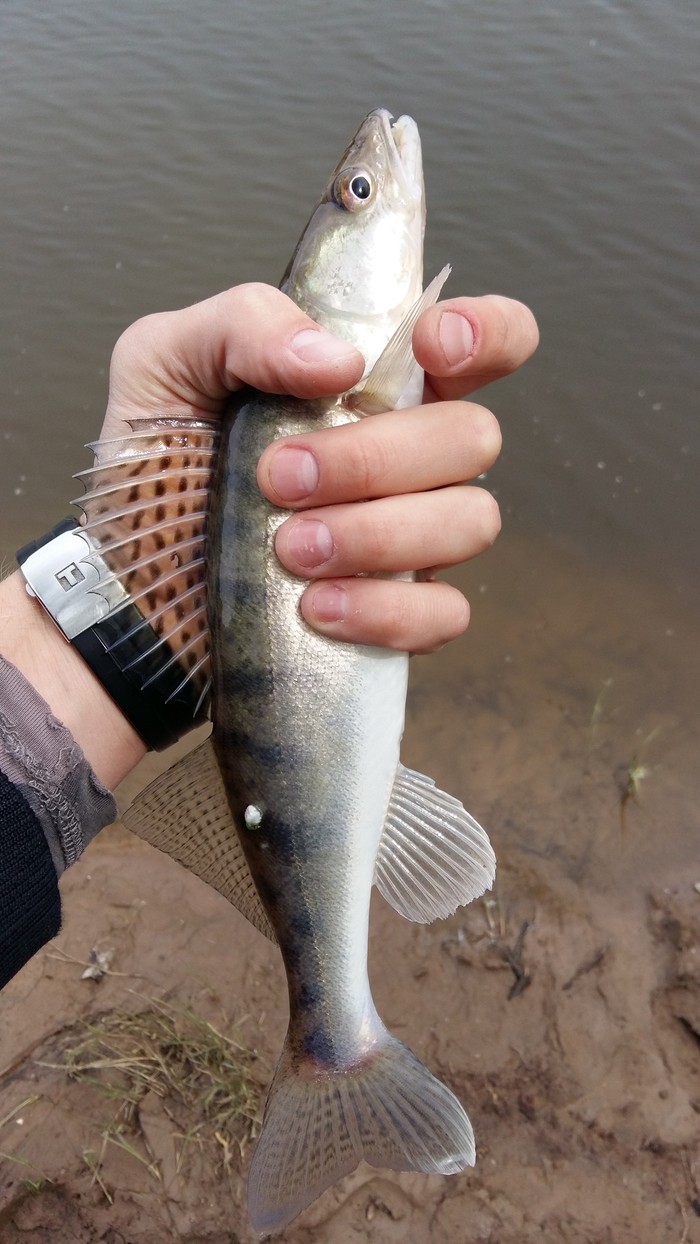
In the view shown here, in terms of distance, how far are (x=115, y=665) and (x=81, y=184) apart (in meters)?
8.40

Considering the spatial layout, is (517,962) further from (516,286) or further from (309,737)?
(516,286)

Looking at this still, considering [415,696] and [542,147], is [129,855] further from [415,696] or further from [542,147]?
[542,147]

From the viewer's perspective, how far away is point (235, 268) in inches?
297

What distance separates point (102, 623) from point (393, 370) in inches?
38.9

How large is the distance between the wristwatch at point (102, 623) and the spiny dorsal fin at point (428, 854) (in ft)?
1.91

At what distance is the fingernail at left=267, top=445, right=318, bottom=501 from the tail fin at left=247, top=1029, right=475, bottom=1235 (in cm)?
133

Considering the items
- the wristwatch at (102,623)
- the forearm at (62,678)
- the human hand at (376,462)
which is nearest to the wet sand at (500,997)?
the forearm at (62,678)

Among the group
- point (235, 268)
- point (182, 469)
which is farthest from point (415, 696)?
point (235, 268)

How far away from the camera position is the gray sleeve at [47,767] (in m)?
1.95

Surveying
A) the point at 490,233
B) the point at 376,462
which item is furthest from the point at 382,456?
the point at 490,233

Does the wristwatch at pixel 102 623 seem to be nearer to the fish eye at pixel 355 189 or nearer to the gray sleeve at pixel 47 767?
the gray sleeve at pixel 47 767

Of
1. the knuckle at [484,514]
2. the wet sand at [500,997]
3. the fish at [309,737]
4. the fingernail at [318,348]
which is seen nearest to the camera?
the fingernail at [318,348]

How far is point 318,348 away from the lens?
1773mm

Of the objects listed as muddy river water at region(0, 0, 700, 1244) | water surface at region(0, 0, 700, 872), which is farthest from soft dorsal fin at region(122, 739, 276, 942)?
water surface at region(0, 0, 700, 872)
